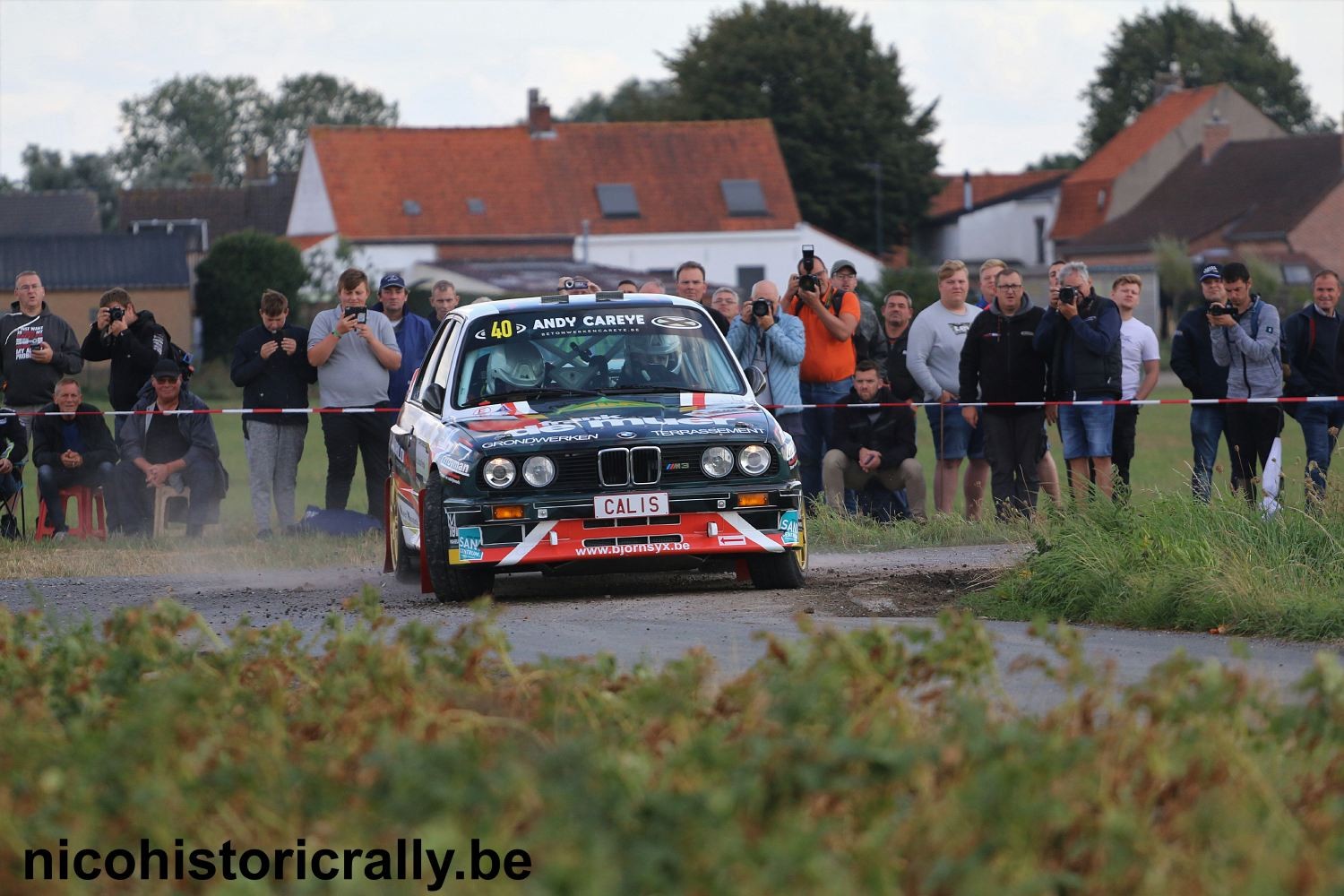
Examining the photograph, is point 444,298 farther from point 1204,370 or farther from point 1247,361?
point 1247,361

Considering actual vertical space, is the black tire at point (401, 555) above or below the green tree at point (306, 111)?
below

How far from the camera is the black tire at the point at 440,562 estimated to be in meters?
11.0

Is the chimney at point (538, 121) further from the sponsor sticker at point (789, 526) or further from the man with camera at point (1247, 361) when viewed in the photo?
the sponsor sticker at point (789, 526)

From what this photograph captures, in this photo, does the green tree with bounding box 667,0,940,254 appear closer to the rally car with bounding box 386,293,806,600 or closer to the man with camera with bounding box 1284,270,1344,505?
the man with camera with bounding box 1284,270,1344,505

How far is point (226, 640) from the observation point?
8.87 metres

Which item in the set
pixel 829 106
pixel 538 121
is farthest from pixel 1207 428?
pixel 829 106

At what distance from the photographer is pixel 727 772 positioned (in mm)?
4898

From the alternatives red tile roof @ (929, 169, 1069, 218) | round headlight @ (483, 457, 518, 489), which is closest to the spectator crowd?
round headlight @ (483, 457, 518, 489)

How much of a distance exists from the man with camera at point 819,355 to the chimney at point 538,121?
68147 millimetres

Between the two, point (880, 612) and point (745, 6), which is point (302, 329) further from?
point (745, 6)

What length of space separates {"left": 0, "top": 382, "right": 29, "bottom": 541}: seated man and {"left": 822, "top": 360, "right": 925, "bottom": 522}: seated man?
6638 millimetres

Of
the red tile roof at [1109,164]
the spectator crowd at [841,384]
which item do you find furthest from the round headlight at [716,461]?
the red tile roof at [1109,164]

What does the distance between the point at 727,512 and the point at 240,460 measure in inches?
917

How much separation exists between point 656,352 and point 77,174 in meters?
132
